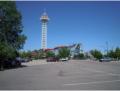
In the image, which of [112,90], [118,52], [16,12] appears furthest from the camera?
[118,52]

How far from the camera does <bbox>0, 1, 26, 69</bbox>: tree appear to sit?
3819 centimetres

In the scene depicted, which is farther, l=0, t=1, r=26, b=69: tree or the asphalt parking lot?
l=0, t=1, r=26, b=69: tree

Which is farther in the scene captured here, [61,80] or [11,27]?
[11,27]

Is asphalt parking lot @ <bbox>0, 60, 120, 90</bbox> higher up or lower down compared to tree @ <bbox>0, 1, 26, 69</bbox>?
lower down

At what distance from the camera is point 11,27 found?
1577 inches

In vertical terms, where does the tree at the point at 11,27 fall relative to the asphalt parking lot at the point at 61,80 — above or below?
above

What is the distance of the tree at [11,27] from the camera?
3819 cm

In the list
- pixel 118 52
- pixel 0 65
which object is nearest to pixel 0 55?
pixel 0 65

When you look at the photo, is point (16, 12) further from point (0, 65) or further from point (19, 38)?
point (0, 65)

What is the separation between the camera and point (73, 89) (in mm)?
12148

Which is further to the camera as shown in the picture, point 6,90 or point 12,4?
point 12,4

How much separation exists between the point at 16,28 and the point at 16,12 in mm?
2587

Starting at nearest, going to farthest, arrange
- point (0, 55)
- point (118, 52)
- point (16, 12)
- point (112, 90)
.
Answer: point (112, 90) < point (0, 55) < point (16, 12) < point (118, 52)

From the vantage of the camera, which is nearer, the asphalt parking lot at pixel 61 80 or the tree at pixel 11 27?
the asphalt parking lot at pixel 61 80
